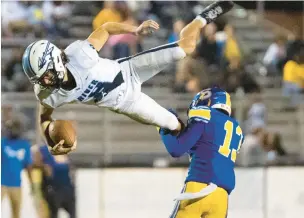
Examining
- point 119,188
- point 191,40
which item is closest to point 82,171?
point 119,188

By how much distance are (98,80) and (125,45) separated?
10.1ft

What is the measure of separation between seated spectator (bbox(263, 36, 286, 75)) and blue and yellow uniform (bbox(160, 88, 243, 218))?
3.47m

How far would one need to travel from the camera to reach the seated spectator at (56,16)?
8367 millimetres

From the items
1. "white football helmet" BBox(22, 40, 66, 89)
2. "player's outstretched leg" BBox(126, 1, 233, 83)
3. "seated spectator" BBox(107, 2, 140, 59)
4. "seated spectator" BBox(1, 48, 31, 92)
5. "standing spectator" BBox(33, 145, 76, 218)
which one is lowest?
"standing spectator" BBox(33, 145, 76, 218)

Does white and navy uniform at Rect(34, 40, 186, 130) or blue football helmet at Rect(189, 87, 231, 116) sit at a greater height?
white and navy uniform at Rect(34, 40, 186, 130)

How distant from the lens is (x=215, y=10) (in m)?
5.41

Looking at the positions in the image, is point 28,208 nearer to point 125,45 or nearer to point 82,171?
point 82,171

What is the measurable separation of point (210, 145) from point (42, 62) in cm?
113

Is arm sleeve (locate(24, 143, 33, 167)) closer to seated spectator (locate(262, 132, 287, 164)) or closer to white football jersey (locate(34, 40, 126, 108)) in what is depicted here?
seated spectator (locate(262, 132, 287, 164))

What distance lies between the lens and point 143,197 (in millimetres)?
7684

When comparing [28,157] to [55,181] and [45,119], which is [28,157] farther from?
[45,119]

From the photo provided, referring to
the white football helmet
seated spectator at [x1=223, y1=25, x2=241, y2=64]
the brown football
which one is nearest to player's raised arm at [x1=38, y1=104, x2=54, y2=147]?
the brown football

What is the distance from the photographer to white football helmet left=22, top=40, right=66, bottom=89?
461 centimetres

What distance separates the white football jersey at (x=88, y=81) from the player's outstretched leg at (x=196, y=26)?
1.42ft
